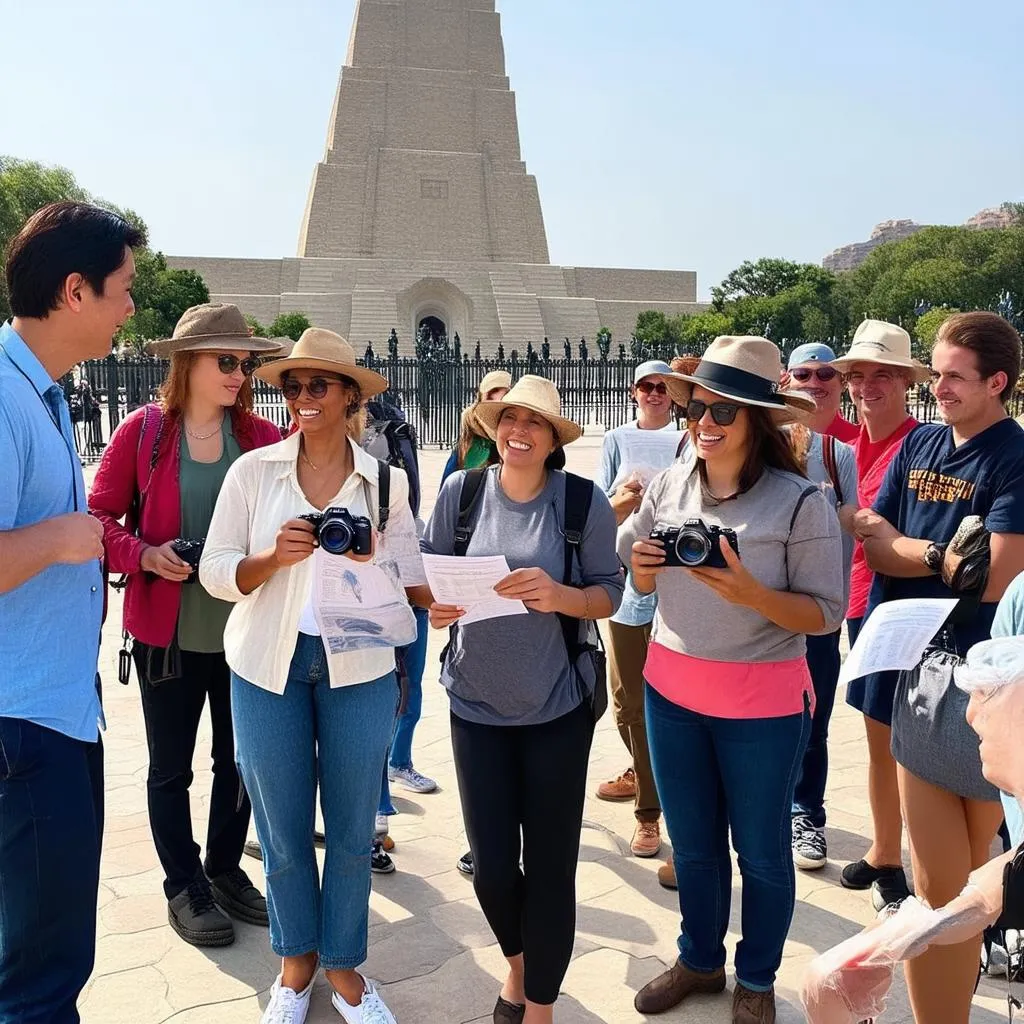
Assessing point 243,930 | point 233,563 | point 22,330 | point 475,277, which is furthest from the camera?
point 475,277

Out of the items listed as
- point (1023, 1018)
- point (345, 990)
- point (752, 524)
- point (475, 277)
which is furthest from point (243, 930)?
point (475, 277)

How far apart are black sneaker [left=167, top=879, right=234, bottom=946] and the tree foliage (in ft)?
129

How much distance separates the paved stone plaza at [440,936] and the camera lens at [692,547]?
1.40 m

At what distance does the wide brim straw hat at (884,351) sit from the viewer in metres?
3.83

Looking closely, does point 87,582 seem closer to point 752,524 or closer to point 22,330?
point 22,330

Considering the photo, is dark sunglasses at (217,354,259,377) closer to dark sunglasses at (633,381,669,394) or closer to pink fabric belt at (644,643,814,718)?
pink fabric belt at (644,643,814,718)

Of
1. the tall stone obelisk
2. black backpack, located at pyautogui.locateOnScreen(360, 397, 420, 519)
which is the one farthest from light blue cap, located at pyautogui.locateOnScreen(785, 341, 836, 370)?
the tall stone obelisk

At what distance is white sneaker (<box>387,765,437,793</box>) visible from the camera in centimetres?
452

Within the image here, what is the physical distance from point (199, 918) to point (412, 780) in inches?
54.6

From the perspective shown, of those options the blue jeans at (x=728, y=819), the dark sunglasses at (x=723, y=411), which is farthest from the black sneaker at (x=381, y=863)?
the dark sunglasses at (x=723, y=411)

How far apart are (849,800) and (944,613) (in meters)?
2.22

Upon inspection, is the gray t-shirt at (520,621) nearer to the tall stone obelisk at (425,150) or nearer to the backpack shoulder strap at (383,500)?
the backpack shoulder strap at (383,500)

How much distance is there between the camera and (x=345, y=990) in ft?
9.23

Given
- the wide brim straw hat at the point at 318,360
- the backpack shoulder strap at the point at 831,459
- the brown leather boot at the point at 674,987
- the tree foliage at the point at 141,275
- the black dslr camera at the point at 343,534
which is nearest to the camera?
the black dslr camera at the point at 343,534
